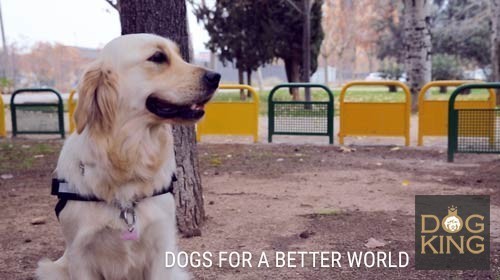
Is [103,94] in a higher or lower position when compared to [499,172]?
higher

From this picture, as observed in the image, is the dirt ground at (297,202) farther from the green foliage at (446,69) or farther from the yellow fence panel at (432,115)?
the green foliage at (446,69)

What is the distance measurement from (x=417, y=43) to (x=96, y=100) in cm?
1326

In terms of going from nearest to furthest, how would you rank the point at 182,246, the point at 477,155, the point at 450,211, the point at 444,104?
the point at 182,246 → the point at 450,211 → the point at 477,155 → the point at 444,104

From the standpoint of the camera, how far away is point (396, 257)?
3805 millimetres

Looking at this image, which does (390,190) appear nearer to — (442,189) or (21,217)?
(442,189)

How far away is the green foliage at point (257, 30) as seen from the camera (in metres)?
20.0

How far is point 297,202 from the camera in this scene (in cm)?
534

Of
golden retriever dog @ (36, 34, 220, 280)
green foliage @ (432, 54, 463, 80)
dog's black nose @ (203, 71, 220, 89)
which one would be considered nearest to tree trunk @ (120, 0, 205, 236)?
golden retriever dog @ (36, 34, 220, 280)

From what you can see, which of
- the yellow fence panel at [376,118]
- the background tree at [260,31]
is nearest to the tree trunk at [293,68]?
the background tree at [260,31]

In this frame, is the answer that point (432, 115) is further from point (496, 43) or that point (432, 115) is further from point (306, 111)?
point (496, 43)

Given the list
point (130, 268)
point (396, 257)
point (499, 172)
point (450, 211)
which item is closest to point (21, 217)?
point (130, 268)

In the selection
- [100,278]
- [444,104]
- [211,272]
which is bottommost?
[211,272]

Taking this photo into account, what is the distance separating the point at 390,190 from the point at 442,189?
0.54 metres

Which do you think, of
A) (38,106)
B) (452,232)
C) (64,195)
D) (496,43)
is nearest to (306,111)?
(38,106)
